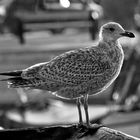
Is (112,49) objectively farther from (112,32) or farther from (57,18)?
(57,18)

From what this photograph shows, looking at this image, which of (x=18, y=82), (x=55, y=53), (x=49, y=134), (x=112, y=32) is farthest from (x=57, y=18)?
(x=49, y=134)

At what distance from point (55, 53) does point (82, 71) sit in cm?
875

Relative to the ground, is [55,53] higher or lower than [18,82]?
lower

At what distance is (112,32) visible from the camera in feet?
16.9

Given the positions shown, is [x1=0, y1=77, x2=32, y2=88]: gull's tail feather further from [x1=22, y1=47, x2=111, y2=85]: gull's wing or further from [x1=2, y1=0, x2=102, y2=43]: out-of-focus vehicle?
[x1=2, y1=0, x2=102, y2=43]: out-of-focus vehicle

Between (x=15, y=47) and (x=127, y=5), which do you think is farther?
(x=15, y=47)

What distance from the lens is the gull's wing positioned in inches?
195

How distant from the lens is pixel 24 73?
4.78 metres

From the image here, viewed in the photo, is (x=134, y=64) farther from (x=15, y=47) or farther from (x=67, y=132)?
(x=67, y=132)

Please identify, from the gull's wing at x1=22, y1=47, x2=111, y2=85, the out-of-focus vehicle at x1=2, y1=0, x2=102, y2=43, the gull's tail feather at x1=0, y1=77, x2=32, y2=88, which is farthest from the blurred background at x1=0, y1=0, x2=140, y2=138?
the gull's tail feather at x1=0, y1=77, x2=32, y2=88

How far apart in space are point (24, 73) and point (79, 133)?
78 cm

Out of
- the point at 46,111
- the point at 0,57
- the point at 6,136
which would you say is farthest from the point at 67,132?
the point at 0,57

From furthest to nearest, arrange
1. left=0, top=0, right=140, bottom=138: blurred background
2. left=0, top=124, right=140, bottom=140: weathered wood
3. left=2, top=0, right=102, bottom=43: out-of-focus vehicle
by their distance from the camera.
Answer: left=2, top=0, right=102, bottom=43: out-of-focus vehicle
left=0, top=0, right=140, bottom=138: blurred background
left=0, top=124, right=140, bottom=140: weathered wood

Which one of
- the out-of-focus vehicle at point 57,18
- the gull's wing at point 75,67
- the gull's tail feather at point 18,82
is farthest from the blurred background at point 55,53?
the gull's tail feather at point 18,82
